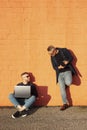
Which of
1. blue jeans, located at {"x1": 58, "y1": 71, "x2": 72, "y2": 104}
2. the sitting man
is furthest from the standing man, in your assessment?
the sitting man

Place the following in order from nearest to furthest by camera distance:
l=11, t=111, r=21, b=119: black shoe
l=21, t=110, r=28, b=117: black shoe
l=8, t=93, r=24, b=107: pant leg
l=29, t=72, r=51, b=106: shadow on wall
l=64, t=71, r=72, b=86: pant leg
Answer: l=11, t=111, r=21, b=119: black shoe → l=21, t=110, r=28, b=117: black shoe → l=8, t=93, r=24, b=107: pant leg → l=64, t=71, r=72, b=86: pant leg → l=29, t=72, r=51, b=106: shadow on wall

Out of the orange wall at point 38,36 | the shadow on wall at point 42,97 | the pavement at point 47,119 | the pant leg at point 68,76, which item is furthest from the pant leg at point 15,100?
the pant leg at point 68,76

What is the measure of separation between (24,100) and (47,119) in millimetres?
815

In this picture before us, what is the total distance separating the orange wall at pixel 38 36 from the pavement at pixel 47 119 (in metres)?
0.49

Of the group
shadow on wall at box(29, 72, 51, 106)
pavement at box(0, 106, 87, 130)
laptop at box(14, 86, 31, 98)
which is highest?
laptop at box(14, 86, 31, 98)

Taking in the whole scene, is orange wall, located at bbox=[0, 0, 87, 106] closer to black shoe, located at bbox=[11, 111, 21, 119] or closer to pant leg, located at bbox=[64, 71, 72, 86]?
pant leg, located at bbox=[64, 71, 72, 86]

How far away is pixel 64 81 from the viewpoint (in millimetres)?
10500

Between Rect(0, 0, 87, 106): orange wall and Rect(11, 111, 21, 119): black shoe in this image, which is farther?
Rect(0, 0, 87, 106): orange wall

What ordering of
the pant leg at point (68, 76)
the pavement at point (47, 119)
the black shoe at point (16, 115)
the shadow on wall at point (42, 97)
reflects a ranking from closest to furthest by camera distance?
the pavement at point (47, 119), the black shoe at point (16, 115), the pant leg at point (68, 76), the shadow on wall at point (42, 97)

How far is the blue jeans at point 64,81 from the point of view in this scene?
34.1 ft

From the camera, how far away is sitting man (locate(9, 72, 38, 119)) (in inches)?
399

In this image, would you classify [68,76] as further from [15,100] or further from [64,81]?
[15,100]

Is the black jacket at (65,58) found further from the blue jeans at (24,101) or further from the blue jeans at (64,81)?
the blue jeans at (24,101)

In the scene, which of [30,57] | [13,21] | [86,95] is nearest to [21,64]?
[30,57]
